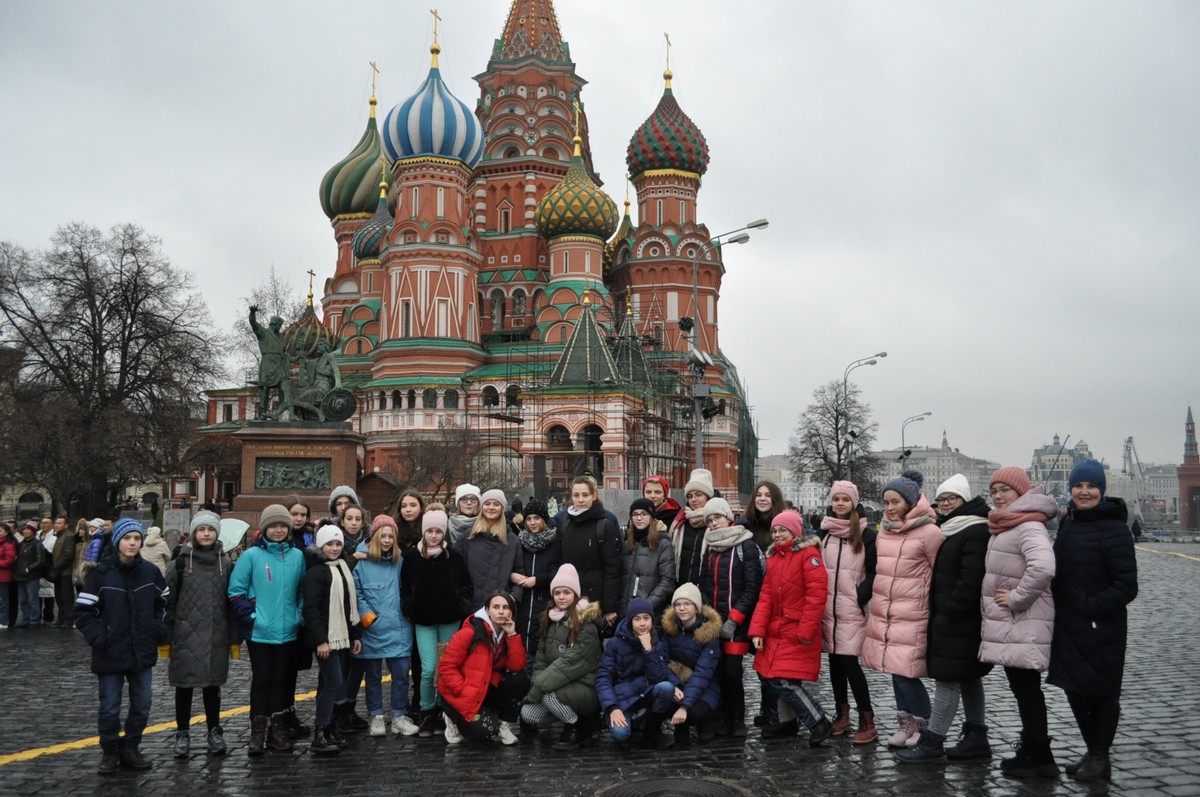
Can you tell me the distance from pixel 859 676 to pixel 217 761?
437 centimetres

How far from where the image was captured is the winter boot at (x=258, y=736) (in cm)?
700

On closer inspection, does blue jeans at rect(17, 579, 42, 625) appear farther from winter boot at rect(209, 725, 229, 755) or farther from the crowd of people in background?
winter boot at rect(209, 725, 229, 755)

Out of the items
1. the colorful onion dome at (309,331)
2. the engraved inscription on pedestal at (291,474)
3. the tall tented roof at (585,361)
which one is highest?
the colorful onion dome at (309,331)

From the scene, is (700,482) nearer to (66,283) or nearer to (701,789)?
(701,789)

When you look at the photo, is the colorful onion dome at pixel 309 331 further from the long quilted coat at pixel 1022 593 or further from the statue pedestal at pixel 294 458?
the long quilted coat at pixel 1022 593

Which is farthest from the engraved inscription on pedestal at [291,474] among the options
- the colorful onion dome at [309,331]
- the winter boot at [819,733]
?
the colorful onion dome at [309,331]

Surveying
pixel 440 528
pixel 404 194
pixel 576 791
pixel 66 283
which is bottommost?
pixel 576 791

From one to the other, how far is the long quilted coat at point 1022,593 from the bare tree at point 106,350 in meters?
30.1

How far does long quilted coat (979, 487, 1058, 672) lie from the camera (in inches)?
244

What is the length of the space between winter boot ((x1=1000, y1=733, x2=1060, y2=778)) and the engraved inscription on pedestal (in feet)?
60.0

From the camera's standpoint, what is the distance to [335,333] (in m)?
57.3

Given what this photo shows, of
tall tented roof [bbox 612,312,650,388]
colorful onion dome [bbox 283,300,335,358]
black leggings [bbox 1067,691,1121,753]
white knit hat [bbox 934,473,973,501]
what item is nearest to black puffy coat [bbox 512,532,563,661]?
white knit hat [bbox 934,473,973,501]

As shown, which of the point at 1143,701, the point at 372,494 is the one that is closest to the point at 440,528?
the point at 1143,701

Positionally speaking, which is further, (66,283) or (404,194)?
(404,194)
